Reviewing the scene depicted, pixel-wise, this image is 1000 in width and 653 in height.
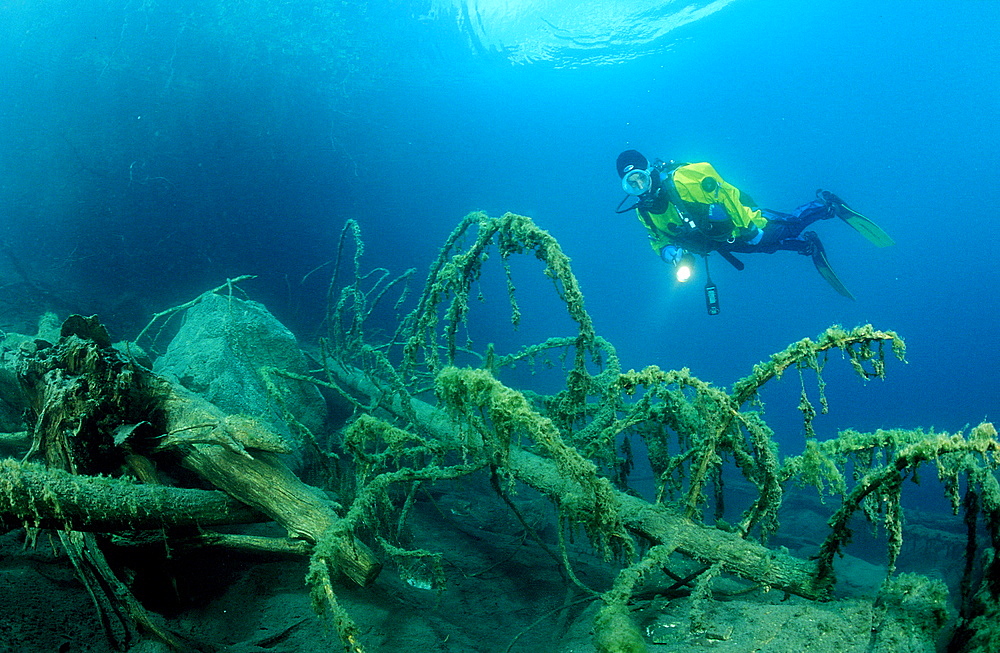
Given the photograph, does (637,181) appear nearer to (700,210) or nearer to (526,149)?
(700,210)

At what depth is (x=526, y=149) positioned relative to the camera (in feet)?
145

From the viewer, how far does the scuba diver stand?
23.1 feet

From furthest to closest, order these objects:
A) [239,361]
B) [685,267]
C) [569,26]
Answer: [569,26] → [685,267] → [239,361]

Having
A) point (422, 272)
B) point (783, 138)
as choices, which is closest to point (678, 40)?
point (422, 272)

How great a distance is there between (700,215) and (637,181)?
1.38 meters

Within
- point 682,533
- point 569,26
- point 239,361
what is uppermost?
point 569,26

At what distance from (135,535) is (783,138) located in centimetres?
7469

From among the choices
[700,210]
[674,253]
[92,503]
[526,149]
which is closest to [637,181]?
[700,210]

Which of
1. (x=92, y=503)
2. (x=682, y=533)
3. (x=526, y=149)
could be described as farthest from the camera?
(x=526, y=149)

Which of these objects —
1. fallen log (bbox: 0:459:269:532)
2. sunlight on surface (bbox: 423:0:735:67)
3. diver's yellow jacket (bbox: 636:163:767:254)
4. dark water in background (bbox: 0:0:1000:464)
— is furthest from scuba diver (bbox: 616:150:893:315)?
sunlight on surface (bbox: 423:0:735:67)

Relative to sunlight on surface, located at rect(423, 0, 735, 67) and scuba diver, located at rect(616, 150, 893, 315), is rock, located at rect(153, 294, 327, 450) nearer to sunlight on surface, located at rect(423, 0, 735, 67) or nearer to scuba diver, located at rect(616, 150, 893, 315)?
scuba diver, located at rect(616, 150, 893, 315)

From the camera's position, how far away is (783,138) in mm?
57781

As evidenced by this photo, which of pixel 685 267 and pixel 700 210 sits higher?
pixel 700 210

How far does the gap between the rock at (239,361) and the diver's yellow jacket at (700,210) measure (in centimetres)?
616
